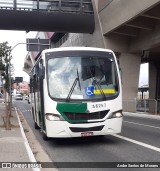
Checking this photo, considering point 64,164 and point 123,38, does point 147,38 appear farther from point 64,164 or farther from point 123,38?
point 64,164

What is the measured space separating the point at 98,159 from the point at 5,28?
27.2 m

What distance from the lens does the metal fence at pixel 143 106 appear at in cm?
3034

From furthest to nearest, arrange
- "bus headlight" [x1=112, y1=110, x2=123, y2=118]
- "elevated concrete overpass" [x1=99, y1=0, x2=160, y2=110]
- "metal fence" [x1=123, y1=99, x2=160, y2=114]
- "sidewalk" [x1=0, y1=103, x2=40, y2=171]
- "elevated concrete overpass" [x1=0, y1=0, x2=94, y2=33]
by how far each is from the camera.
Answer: "elevated concrete overpass" [x1=0, y1=0, x2=94, y2=33] < "metal fence" [x1=123, y1=99, x2=160, y2=114] < "elevated concrete overpass" [x1=99, y1=0, x2=160, y2=110] < "bus headlight" [x1=112, y1=110, x2=123, y2=118] < "sidewalk" [x1=0, y1=103, x2=40, y2=171]

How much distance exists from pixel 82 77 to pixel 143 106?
70.6ft

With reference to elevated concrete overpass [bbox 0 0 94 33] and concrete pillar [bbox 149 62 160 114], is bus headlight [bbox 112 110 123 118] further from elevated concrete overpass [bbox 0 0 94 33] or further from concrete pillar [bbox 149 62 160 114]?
concrete pillar [bbox 149 62 160 114]

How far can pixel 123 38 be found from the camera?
3662cm

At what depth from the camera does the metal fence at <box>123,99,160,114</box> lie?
3034 centimetres

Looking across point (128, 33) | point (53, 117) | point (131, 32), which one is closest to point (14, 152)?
point (53, 117)

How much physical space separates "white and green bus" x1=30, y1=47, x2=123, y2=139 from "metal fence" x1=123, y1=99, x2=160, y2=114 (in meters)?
18.1

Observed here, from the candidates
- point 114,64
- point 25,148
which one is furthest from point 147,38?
point 25,148

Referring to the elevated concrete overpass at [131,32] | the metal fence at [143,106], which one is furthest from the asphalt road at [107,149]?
the metal fence at [143,106]

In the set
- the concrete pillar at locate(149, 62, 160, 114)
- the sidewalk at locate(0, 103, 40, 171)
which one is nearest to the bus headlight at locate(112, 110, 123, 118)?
the sidewalk at locate(0, 103, 40, 171)

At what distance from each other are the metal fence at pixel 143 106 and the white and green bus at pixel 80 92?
1807cm

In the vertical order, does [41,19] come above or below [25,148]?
above
